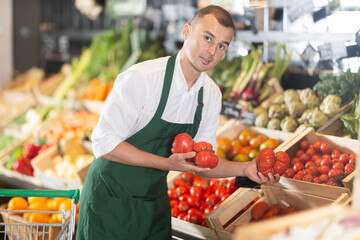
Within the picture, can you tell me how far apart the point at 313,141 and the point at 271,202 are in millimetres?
516

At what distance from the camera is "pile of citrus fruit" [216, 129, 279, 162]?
3389 mm

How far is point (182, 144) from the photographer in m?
2.30

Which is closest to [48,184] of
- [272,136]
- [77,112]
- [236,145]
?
[77,112]

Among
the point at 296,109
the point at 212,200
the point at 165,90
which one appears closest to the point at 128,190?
the point at 165,90

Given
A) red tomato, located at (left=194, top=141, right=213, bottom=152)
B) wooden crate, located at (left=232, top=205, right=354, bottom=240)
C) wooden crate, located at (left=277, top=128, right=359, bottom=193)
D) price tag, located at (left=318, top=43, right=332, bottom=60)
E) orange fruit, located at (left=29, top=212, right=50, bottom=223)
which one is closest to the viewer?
wooden crate, located at (left=232, top=205, right=354, bottom=240)

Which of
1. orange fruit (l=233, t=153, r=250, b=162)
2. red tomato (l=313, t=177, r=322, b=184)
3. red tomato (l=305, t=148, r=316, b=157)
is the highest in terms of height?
red tomato (l=305, t=148, r=316, b=157)

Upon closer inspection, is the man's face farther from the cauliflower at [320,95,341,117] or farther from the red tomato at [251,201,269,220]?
the cauliflower at [320,95,341,117]

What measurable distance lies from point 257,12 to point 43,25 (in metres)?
6.42

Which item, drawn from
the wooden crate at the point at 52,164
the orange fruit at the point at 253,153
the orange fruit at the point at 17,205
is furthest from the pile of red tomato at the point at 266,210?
the orange fruit at the point at 17,205

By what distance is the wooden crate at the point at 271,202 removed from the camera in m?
2.62

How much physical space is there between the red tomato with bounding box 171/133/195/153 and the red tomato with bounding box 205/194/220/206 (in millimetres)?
835

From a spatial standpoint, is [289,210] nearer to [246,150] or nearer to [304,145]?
[304,145]

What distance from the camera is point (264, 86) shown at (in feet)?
12.9

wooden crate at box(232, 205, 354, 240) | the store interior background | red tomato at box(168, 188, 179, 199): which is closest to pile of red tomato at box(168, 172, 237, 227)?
red tomato at box(168, 188, 179, 199)
